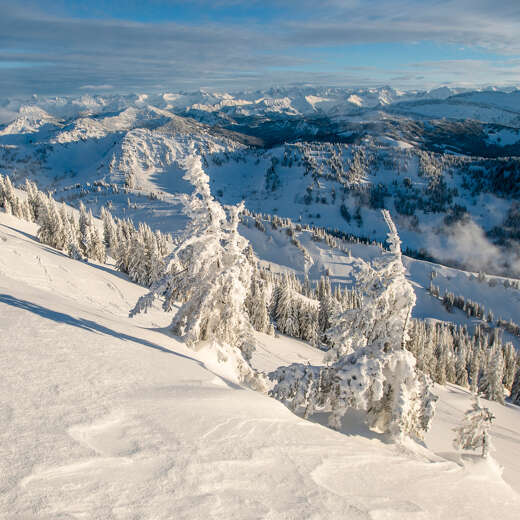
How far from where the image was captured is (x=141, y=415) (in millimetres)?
6473

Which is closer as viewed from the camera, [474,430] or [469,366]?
[474,430]

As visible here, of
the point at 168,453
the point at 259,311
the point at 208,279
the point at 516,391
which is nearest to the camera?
the point at 168,453

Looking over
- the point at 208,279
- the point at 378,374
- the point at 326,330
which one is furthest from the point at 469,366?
the point at 208,279

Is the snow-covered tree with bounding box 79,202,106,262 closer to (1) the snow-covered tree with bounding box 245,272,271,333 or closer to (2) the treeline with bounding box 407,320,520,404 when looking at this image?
(1) the snow-covered tree with bounding box 245,272,271,333

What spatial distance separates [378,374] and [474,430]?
21.1ft

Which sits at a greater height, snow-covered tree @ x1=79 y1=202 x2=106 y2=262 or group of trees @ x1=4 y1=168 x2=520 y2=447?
group of trees @ x1=4 y1=168 x2=520 y2=447

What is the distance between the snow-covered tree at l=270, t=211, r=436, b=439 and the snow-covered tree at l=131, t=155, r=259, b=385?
2.76 metres

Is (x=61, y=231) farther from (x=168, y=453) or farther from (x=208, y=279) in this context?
(x=168, y=453)

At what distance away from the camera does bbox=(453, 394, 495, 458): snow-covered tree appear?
1323 centimetres

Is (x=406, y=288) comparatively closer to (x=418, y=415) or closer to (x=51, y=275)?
(x=418, y=415)

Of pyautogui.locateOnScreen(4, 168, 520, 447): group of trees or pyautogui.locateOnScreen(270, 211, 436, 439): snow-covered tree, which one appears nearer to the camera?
pyautogui.locateOnScreen(270, 211, 436, 439): snow-covered tree

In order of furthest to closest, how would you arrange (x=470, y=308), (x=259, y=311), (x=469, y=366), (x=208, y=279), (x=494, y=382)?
1. (x=470, y=308)
2. (x=469, y=366)
3. (x=494, y=382)
4. (x=259, y=311)
5. (x=208, y=279)

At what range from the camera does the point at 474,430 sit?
44.5ft

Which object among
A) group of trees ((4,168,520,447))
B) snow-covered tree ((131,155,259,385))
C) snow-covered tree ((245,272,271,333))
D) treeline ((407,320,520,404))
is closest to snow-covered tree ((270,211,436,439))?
group of trees ((4,168,520,447))
